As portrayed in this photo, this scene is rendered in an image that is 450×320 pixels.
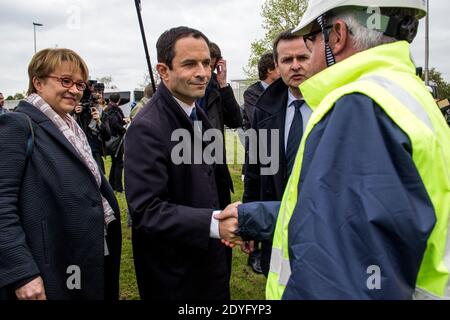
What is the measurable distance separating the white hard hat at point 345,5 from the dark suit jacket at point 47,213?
1.50m

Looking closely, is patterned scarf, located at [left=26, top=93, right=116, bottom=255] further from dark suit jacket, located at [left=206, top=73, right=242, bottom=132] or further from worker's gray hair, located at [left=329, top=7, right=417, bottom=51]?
worker's gray hair, located at [left=329, top=7, right=417, bottom=51]

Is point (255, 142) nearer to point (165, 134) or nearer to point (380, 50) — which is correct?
point (165, 134)

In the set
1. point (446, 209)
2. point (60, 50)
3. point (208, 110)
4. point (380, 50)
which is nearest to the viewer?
Result: point (446, 209)

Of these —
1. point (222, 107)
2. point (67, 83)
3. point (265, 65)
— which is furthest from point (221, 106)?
point (67, 83)

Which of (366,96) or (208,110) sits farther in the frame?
(208,110)

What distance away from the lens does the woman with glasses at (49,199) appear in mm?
2045

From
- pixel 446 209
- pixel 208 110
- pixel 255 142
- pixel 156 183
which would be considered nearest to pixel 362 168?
pixel 446 209

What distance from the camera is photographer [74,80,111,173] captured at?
6133mm

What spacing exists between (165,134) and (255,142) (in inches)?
38.5

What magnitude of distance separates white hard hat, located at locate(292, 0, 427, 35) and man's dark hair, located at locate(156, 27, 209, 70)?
42.8 inches

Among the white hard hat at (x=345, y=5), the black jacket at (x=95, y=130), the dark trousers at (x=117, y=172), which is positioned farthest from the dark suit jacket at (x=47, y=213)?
the dark trousers at (x=117, y=172)

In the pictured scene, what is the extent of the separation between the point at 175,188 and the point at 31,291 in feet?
2.88

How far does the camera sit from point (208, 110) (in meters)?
3.99

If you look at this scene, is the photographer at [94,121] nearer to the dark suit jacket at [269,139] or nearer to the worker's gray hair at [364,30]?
the dark suit jacket at [269,139]
